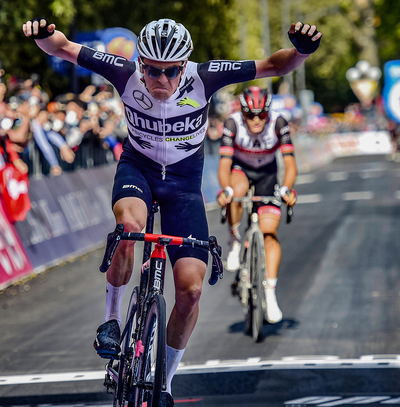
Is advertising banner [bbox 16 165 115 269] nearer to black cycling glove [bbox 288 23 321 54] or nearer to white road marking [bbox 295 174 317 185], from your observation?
black cycling glove [bbox 288 23 321 54]

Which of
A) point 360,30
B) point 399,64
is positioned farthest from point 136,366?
point 360,30

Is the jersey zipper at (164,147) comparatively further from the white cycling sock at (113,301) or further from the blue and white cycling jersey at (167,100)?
the white cycling sock at (113,301)

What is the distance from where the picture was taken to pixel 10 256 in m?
10.5

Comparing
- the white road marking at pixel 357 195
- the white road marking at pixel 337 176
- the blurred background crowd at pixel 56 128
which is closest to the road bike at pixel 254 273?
the blurred background crowd at pixel 56 128

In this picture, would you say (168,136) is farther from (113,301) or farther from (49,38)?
(113,301)

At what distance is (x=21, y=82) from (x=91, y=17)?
34.1 ft

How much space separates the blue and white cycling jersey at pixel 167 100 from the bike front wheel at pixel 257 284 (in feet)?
9.06

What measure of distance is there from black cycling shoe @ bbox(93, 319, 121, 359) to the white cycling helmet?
5.22ft

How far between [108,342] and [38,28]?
74.8 inches

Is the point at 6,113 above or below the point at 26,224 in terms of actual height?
above

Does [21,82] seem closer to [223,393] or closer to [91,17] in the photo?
[223,393]

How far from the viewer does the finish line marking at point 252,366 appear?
652 cm

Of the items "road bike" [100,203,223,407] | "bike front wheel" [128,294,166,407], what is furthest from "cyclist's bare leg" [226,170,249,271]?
"bike front wheel" [128,294,166,407]

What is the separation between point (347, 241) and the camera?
44.4 ft
